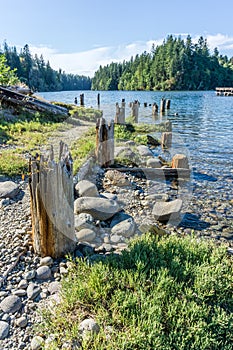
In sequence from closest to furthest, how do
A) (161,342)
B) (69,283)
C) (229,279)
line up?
(161,342) < (69,283) < (229,279)

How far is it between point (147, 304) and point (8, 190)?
3561 millimetres

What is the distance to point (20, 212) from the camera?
13.8 feet

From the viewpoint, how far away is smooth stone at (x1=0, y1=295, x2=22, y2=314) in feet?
7.95

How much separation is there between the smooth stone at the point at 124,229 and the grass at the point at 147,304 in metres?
1.04

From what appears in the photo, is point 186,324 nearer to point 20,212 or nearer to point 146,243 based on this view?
point 146,243

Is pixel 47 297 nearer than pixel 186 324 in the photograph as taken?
No

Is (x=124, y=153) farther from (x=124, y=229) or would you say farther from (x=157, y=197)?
(x=124, y=229)

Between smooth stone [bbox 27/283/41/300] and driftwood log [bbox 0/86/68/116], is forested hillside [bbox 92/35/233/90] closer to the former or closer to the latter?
driftwood log [bbox 0/86/68/116]

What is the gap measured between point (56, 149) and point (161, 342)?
7.33 meters

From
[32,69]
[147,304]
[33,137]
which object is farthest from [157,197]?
[32,69]

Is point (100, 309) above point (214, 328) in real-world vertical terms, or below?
above

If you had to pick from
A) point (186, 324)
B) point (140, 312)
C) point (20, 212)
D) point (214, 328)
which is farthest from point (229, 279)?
point (20, 212)

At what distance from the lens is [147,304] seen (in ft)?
7.34

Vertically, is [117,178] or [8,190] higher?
[8,190]
